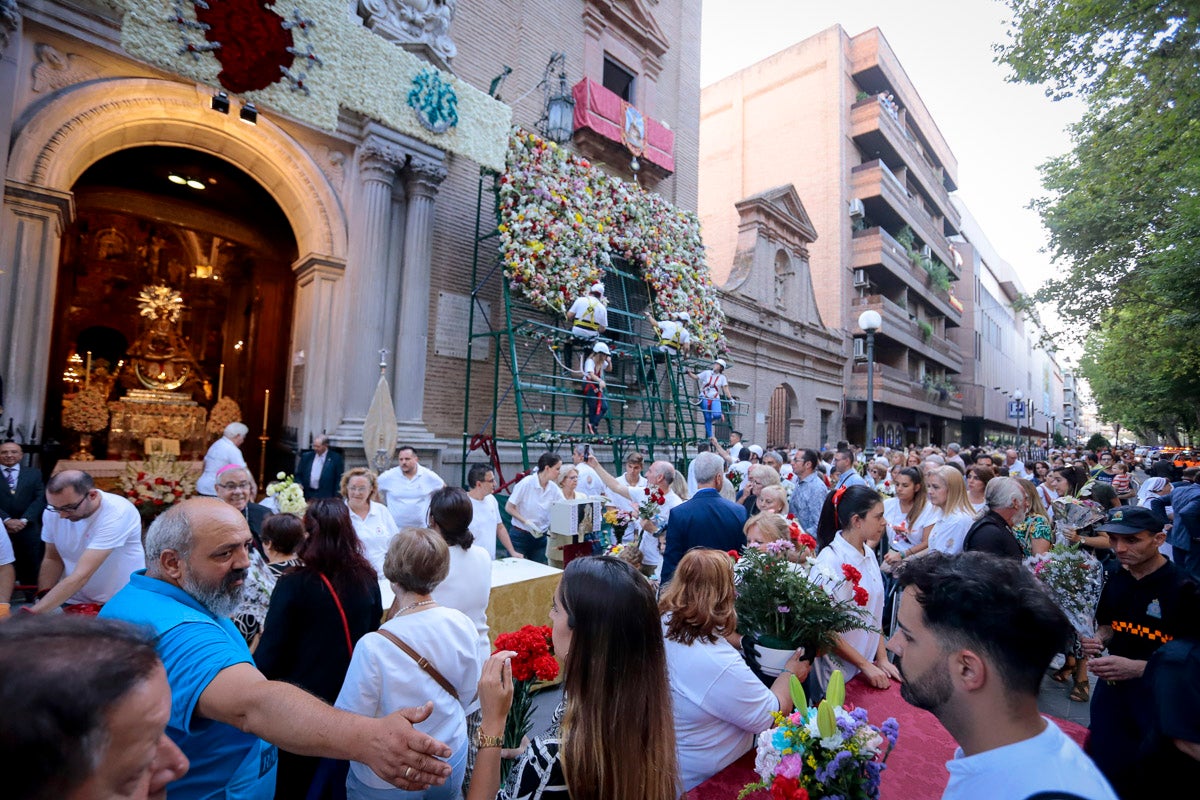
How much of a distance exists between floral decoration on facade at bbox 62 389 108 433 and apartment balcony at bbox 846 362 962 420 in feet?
84.2

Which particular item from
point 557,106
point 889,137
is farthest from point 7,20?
point 889,137

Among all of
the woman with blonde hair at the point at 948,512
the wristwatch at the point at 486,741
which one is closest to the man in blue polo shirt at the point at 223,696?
the wristwatch at the point at 486,741

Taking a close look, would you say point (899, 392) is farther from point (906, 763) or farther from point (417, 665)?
point (417, 665)

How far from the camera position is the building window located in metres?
15.9

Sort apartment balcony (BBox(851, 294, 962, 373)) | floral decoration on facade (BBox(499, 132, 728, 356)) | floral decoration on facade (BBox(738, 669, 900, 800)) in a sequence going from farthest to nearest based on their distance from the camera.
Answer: apartment balcony (BBox(851, 294, 962, 373)), floral decoration on facade (BBox(499, 132, 728, 356)), floral decoration on facade (BBox(738, 669, 900, 800))

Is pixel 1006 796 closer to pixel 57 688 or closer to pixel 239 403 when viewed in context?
pixel 57 688

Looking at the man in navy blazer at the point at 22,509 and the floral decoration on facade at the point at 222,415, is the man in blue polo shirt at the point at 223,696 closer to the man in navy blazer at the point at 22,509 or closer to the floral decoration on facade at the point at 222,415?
the man in navy blazer at the point at 22,509

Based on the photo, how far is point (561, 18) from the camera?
1448cm

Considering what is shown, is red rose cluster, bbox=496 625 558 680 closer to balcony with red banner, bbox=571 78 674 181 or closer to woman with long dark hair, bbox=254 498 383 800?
woman with long dark hair, bbox=254 498 383 800

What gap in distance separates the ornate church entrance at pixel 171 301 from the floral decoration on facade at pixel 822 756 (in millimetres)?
10280

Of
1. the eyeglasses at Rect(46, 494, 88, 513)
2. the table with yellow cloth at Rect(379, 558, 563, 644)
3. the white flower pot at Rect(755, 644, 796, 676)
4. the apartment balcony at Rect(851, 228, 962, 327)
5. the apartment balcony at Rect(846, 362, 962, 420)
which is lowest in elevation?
the table with yellow cloth at Rect(379, 558, 563, 644)

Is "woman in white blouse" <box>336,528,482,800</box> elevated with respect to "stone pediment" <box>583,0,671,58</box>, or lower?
lower

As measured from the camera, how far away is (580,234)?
12.1 metres

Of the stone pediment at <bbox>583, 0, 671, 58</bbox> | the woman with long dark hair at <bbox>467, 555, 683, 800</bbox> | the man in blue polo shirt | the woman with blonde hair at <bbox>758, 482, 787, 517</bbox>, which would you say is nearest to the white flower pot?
the woman with long dark hair at <bbox>467, 555, 683, 800</bbox>
